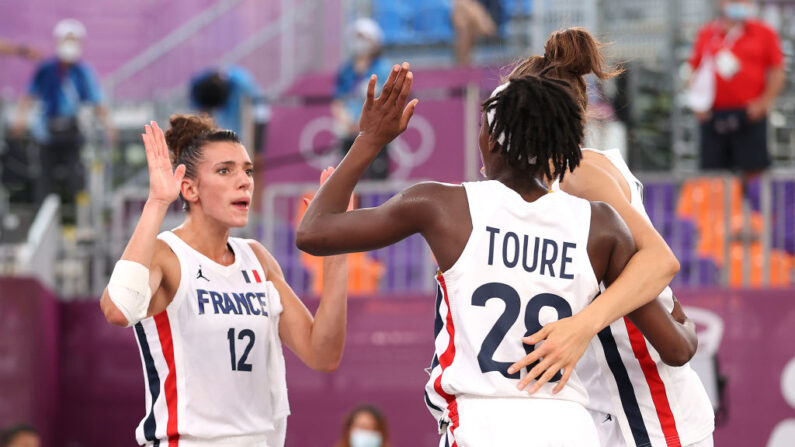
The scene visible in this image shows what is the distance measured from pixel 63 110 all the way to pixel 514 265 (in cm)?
889

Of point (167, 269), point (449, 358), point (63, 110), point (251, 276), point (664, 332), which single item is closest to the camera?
point (449, 358)

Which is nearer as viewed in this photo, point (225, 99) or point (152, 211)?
point (152, 211)

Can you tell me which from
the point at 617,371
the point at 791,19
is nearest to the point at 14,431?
the point at 617,371

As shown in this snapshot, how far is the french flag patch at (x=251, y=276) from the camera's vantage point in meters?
4.45

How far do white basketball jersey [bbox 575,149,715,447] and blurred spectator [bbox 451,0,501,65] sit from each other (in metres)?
9.14

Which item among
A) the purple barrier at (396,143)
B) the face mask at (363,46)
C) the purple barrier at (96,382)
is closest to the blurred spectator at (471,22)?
the purple barrier at (396,143)

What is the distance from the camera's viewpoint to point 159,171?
3975 millimetres

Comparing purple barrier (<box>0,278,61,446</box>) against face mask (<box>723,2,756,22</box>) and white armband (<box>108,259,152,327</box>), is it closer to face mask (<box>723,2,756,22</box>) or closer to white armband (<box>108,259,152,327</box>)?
white armband (<box>108,259,152,327</box>)

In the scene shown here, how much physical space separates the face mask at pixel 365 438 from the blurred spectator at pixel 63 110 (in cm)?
422

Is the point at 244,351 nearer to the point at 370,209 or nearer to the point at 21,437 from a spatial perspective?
the point at 370,209

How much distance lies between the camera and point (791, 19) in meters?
11.9

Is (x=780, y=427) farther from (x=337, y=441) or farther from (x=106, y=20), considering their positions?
(x=106, y=20)

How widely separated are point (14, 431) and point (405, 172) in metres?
4.89

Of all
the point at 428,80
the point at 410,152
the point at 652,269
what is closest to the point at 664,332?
the point at 652,269
